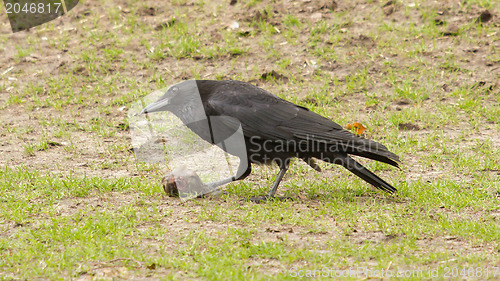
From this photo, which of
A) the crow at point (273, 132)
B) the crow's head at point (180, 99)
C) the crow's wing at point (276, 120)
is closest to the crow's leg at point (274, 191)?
the crow at point (273, 132)

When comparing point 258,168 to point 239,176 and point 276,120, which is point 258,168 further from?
point 276,120

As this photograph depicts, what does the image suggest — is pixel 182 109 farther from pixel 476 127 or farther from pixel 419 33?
pixel 419 33

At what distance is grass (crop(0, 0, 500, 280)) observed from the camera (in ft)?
13.8

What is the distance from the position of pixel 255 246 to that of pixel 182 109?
189 cm

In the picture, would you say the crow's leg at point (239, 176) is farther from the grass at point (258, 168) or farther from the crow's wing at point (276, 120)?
the crow's wing at point (276, 120)

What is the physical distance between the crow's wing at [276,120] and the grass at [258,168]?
54 cm

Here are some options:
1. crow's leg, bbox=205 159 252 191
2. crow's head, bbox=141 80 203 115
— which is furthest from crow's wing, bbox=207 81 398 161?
crow's leg, bbox=205 159 252 191

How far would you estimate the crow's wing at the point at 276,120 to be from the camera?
17.5 feet

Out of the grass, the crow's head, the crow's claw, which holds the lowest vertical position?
the crow's claw

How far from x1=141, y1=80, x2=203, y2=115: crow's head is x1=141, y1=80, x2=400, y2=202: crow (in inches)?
0.6

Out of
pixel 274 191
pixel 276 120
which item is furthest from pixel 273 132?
pixel 274 191

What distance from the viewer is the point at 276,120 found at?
5.46 meters

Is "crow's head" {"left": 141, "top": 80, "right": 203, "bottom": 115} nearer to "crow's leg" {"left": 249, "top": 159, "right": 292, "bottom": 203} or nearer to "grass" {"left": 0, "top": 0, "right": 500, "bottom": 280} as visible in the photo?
"grass" {"left": 0, "top": 0, "right": 500, "bottom": 280}

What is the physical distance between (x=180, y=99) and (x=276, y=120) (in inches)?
39.8
